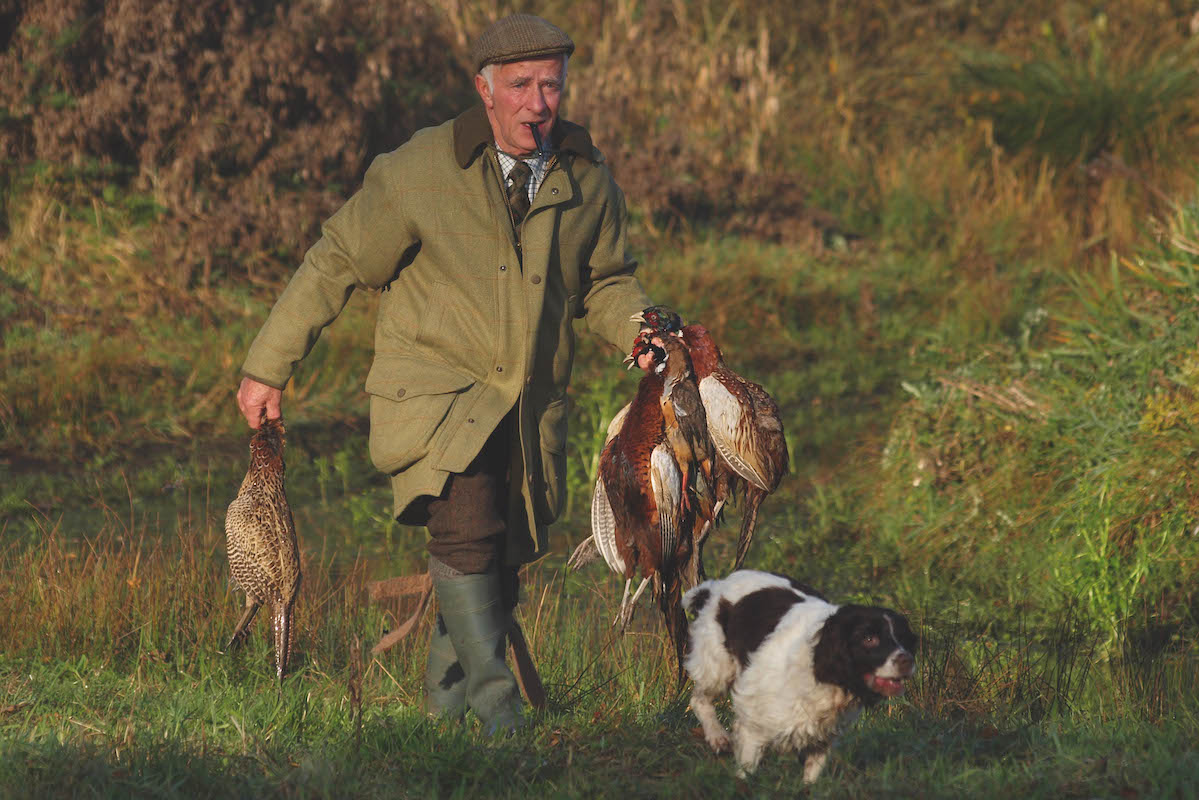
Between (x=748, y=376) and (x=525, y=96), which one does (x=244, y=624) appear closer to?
(x=525, y=96)

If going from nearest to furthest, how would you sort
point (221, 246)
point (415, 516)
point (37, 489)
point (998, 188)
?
point (415, 516) < point (37, 489) < point (221, 246) < point (998, 188)

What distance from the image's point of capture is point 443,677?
16.5 feet

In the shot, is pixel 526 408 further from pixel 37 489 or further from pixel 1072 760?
pixel 37 489

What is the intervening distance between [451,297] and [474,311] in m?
0.08

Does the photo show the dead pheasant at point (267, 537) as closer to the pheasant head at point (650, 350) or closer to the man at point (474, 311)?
the man at point (474, 311)

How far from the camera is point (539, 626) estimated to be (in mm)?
5938

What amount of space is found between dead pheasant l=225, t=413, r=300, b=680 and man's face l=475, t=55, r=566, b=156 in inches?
49.4

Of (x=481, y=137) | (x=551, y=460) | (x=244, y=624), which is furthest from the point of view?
(x=244, y=624)

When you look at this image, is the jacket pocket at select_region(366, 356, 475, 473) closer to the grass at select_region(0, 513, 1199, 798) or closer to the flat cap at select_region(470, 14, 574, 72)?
the grass at select_region(0, 513, 1199, 798)

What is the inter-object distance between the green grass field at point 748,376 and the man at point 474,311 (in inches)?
22.1

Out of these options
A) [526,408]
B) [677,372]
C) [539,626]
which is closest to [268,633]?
[539,626]

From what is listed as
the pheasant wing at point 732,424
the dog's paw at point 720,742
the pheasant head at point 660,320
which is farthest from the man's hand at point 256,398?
the dog's paw at point 720,742

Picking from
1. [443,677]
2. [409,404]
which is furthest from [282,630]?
[409,404]

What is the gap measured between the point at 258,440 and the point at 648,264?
249 inches
